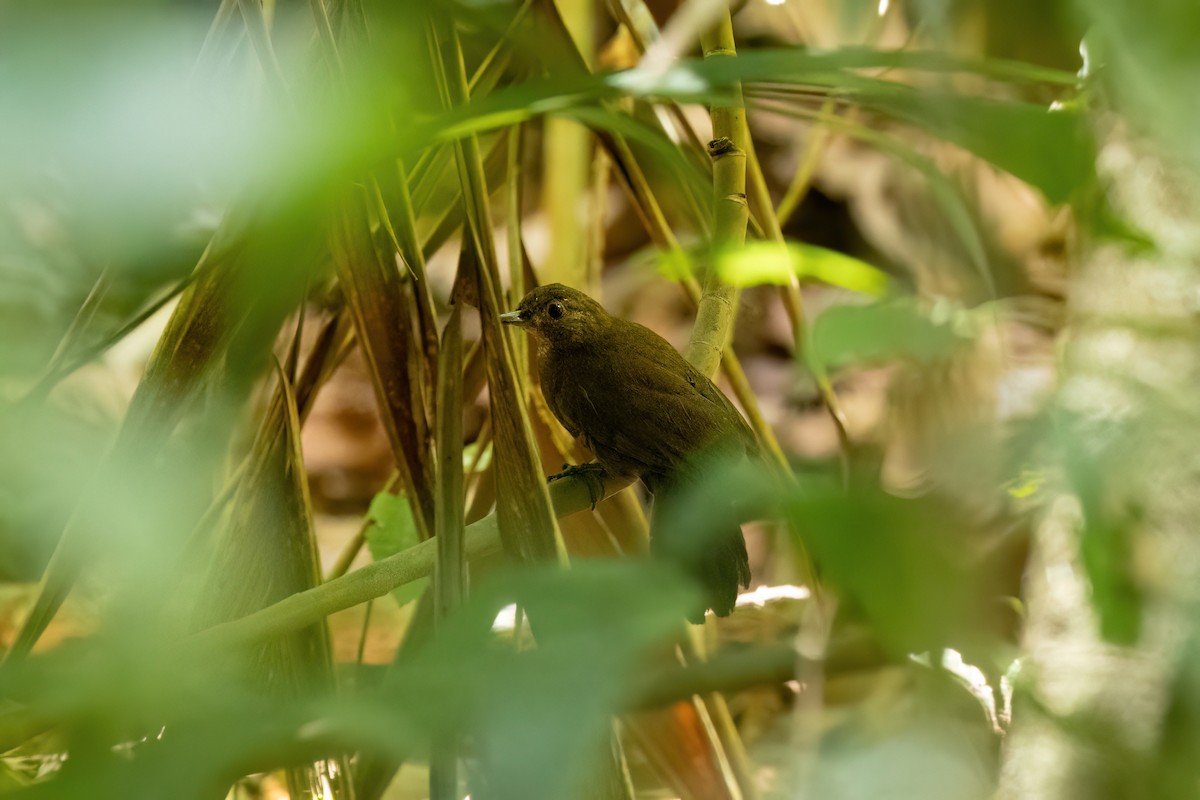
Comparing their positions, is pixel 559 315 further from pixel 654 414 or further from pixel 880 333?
pixel 880 333

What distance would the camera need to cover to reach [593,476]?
1876 mm

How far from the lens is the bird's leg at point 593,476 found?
1.79m

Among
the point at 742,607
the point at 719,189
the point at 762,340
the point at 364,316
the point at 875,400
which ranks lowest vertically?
the point at 742,607

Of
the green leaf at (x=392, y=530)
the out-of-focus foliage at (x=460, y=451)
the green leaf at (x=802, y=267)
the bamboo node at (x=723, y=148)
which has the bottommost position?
the out-of-focus foliage at (x=460, y=451)

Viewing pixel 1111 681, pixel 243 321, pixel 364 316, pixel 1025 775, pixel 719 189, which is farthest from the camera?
pixel 1025 775

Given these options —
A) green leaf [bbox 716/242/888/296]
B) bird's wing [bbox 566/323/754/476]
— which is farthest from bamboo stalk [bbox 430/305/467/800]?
bird's wing [bbox 566/323/754/476]

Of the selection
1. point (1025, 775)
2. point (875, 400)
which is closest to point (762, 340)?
point (875, 400)

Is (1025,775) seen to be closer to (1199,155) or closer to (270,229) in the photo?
(1199,155)

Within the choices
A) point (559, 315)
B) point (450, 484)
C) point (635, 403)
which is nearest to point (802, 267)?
point (635, 403)

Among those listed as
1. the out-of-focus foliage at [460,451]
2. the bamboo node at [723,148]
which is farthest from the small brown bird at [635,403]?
the bamboo node at [723,148]

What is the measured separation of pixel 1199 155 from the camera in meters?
0.57

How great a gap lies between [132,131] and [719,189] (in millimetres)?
1360

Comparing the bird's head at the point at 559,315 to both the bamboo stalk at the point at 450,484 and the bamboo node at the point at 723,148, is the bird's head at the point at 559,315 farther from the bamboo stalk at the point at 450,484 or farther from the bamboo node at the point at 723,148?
the bamboo stalk at the point at 450,484

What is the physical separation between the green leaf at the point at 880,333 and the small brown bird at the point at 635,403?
0.49 m
